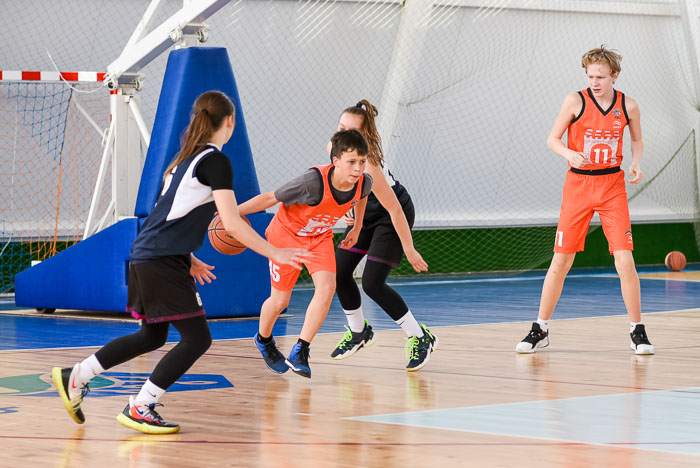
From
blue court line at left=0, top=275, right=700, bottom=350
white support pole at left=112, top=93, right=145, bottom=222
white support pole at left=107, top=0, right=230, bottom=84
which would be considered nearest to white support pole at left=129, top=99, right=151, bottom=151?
white support pole at left=112, top=93, right=145, bottom=222

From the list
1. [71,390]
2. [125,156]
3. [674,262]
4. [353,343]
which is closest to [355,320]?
[353,343]

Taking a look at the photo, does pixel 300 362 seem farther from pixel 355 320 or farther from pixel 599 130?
pixel 599 130

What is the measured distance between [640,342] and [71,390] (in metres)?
3.65

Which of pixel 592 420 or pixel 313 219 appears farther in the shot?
pixel 313 219

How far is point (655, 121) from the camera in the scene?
1628 cm

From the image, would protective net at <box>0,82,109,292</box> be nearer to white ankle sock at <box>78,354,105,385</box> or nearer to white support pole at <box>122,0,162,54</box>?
white support pole at <box>122,0,162,54</box>

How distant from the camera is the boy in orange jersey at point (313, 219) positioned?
5105mm

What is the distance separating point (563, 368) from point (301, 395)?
1.64 m

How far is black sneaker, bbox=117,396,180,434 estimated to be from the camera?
13.4 feet

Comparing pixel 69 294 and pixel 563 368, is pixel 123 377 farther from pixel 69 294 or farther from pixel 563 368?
pixel 69 294

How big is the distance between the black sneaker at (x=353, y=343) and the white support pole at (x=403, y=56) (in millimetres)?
7734

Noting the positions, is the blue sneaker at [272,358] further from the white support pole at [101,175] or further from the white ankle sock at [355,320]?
the white support pole at [101,175]

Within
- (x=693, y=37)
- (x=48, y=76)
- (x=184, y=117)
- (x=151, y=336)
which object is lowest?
(x=151, y=336)

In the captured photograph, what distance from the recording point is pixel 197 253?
8.53 meters
